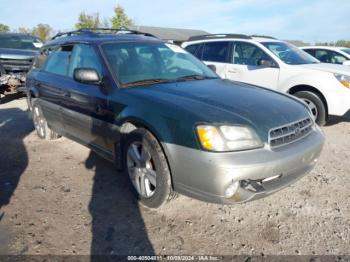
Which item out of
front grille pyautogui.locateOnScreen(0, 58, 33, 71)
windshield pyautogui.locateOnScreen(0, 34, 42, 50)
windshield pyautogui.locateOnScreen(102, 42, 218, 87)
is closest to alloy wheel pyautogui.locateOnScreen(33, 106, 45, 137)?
windshield pyautogui.locateOnScreen(102, 42, 218, 87)

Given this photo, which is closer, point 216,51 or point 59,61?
point 59,61

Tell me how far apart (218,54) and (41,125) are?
4.14m

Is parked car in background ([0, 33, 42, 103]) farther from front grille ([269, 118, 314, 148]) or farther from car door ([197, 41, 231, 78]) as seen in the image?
front grille ([269, 118, 314, 148])

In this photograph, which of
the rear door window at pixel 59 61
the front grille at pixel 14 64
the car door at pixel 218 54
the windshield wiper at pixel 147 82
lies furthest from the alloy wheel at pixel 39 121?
the front grille at pixel 14 64

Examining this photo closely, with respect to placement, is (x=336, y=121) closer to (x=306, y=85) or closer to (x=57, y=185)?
(x=306, y=85)

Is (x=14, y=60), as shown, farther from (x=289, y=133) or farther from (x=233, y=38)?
(x=289, y=133)

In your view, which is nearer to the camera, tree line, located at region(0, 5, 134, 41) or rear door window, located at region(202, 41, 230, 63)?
rear door window, located at region(202, 41, 230, 63)

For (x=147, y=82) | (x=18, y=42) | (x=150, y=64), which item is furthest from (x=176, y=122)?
(x=18, y=42)

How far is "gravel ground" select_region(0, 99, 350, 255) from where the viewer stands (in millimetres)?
2643

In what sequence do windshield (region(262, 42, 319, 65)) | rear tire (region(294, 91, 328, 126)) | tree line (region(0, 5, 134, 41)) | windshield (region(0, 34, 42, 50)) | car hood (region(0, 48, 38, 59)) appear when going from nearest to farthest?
rear tire (region(294, 91, 328, 126)) < windshield (region(262, 42, 319, 65)) < car hood (region(0, 48, 38, 59)) < windshield (region(0, 34, 42, 50)) < tree line (region(0, 5, 134, 41))

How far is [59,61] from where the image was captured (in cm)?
458

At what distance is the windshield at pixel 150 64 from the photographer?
141 inches

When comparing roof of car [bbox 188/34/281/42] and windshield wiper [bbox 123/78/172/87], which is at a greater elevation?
roof of car [bbox 188/34/281/42]

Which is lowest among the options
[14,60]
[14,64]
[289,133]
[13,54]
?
[14,64]
